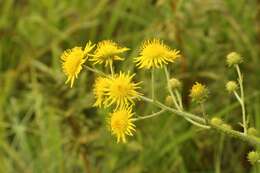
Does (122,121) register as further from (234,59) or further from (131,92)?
(234,59)

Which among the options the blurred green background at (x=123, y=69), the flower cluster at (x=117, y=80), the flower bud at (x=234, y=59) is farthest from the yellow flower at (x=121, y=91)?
the blurred green background at (x=123, y=69)

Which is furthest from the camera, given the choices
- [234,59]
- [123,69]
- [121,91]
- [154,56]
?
[123,69]

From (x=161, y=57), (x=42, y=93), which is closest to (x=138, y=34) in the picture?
(x=42, y=93)

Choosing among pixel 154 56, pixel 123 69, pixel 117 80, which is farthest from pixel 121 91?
pixel 123 69

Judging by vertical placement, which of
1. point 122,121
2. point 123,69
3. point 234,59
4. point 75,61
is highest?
point 123,69

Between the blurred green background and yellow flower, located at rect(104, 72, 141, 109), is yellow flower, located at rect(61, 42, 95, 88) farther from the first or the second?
the blurred green background

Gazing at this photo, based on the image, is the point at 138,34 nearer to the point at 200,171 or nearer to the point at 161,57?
the point at 200,171
